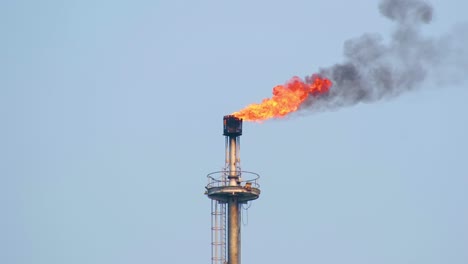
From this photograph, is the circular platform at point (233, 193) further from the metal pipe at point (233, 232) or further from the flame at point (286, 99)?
the flame at point (286, 99)

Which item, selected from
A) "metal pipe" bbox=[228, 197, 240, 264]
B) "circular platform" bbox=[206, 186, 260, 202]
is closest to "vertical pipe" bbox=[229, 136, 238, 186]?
"circular platform" bbox=[206, 186, 260, 202]

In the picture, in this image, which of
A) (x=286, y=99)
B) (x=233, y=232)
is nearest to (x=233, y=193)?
(x=233, y=232)

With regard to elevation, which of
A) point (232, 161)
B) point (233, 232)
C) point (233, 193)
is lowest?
point (233, 232)

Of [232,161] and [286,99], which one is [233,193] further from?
[286,99]

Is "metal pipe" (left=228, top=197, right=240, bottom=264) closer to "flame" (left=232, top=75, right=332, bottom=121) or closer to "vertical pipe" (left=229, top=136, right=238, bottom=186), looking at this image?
Result: "vertical pipe" (left=229, top=136, right=238, bottom=186)

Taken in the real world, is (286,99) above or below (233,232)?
above

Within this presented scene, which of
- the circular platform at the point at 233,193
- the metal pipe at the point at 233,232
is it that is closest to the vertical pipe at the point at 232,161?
the circular platform at the point at 233,193

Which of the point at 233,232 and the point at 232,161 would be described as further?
the point at 232,161
